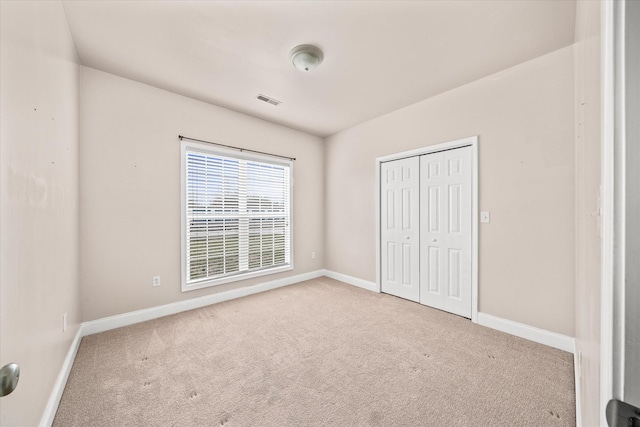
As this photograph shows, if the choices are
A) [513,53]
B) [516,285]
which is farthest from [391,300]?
[513,53]

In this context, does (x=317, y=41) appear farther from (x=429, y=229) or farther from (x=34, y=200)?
(x=429, y=229)

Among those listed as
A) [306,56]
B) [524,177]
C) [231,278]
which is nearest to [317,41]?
[306,56]

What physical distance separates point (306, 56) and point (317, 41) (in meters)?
0.17

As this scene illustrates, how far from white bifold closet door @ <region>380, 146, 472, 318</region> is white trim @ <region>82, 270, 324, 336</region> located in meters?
1.80

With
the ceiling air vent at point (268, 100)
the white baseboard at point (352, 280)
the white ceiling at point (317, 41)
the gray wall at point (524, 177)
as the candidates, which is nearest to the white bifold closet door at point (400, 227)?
the white baseboard at point (352, 280)

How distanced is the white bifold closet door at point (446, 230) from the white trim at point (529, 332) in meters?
0.22

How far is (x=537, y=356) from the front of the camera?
2166mm

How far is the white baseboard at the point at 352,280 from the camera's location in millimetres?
3993

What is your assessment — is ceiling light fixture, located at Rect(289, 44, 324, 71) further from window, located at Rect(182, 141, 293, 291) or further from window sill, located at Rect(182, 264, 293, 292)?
window sill, located at Rect(182, 264, 293, 292)

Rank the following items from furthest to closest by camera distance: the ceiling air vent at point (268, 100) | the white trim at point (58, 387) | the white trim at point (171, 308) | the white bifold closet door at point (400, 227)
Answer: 1. the white bifold closet door at point (400, 227)
2. the ceiling air vent at point (268, 100)
3. the white trim at point (171, 308)
4. the white trim at point (58, 387)

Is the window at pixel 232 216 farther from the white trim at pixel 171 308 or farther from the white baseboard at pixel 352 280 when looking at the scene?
the white baseboard at pixel 352 280

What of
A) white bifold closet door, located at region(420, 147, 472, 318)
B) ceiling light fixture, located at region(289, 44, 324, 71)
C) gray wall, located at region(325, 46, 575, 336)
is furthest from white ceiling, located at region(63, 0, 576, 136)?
white bifold closet door, located at region(420, 147, 472, 318)

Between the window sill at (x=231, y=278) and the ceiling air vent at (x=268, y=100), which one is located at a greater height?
the ceiling air vent at (x=268, y=100)

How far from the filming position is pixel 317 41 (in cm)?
220
